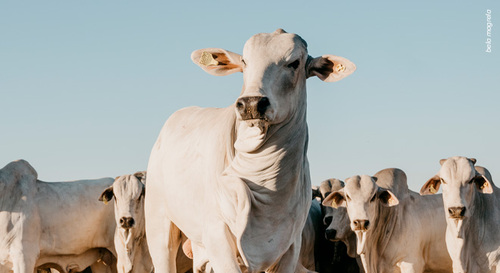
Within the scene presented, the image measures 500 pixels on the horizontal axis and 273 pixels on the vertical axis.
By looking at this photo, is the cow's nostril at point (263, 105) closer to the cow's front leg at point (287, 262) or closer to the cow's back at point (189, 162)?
the cow's back at point (189, 162)

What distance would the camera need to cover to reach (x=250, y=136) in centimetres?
591

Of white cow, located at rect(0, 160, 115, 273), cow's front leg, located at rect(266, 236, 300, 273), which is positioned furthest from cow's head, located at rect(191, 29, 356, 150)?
white cow, located at rect(0, 160, 115, 273)

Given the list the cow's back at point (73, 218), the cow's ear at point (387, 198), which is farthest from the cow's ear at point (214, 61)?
the cow's back at point (73, 218)

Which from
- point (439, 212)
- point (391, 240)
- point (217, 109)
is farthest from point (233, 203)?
point (439, 212)

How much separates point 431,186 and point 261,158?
229 inches

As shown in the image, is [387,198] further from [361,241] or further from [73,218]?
[73,218]

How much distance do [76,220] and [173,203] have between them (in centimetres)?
724

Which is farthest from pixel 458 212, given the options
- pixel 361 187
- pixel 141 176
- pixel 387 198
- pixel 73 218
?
pixel 73 218

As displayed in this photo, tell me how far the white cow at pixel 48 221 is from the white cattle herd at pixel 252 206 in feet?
0.06

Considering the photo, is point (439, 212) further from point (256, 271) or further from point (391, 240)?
point (256, 271)

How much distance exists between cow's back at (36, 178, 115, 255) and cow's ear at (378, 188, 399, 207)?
4.66 metres

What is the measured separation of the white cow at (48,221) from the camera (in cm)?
1323

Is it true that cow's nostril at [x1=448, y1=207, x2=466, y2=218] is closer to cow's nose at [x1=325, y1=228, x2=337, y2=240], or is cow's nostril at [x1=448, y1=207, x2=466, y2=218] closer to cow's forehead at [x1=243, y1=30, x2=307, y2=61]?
cow's nose at [x1=325, y1=228, x2=337, y2=240]

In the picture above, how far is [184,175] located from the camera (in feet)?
22.7
